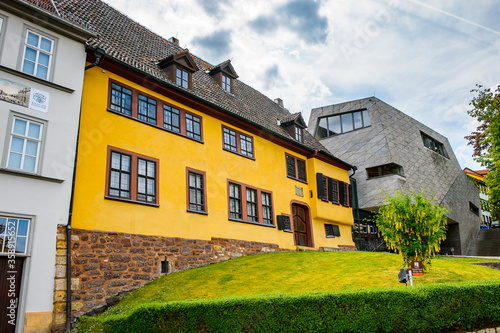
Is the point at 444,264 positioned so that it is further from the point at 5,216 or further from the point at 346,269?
the point at 5,216

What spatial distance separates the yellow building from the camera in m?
13.3

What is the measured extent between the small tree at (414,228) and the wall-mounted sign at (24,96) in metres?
11.5

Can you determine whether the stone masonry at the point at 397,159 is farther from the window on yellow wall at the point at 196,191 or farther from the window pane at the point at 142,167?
the window pane at the point at 142,167

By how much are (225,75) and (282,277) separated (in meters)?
13.0

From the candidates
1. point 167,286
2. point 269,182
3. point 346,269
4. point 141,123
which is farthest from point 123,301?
point 269,182

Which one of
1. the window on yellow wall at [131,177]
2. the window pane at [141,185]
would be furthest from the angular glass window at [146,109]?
the window pane at [141,185]

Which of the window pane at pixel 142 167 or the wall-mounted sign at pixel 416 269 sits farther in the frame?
the window pane at pixel 142 167

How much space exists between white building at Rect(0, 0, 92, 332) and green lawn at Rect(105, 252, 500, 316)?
2.35 metres

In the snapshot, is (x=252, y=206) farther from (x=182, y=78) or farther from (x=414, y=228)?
(x=414, y=228)

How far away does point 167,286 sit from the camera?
13281mm

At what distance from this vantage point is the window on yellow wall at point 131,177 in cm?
1402

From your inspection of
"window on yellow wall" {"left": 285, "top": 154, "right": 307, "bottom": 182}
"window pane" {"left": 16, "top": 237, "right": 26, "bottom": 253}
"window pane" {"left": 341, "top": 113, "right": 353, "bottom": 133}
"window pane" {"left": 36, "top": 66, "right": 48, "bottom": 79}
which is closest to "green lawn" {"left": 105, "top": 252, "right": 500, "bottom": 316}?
"window pane" {"left": 16, "top": 237, "right": 26, "bottom": 253}

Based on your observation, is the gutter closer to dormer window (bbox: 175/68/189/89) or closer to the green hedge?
dormer window (bbox: 175/68/189/89)

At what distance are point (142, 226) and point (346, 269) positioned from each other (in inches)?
294
